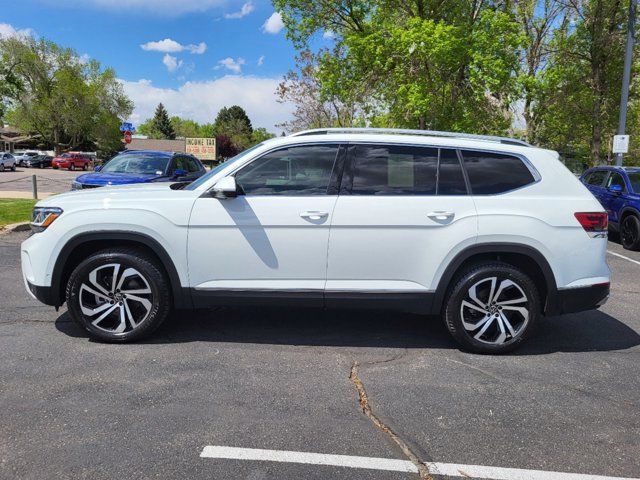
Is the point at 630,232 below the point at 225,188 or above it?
below

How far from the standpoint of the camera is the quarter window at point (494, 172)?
4160mm

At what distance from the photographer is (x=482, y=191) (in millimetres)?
4148

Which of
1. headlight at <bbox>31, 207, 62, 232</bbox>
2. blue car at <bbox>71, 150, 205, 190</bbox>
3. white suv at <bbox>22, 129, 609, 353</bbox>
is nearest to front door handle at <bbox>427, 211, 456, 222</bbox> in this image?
white suv at <bbox>22, 129, 609, 353</bbox>

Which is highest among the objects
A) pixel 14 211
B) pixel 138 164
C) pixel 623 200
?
pixel 138 164

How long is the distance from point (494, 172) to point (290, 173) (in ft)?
5.59

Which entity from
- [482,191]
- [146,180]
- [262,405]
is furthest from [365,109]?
[262,405]

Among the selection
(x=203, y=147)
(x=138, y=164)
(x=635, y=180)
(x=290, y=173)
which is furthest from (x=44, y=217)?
(x=203, y=147)

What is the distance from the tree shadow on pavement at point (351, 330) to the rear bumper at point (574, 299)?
35cm

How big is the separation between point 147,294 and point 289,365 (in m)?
1.33

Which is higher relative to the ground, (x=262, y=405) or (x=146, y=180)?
(x=146, y=180)

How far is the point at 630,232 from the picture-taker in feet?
33.3

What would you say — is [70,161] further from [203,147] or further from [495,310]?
[495,310]

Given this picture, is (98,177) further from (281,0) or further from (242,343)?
(281,0)

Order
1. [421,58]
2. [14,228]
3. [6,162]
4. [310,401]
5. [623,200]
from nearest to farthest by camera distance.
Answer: [310,401], [14,228], [623,200], [421,58], [6,162]
